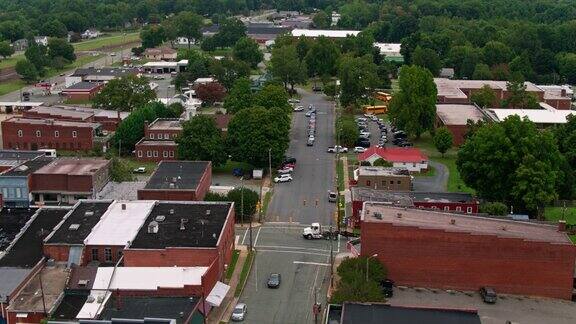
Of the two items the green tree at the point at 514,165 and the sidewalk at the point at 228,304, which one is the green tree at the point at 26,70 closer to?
the sidewalk at the point at 228,304

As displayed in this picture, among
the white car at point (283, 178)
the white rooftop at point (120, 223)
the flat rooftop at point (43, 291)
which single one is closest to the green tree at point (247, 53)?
the white car at point (283, 178)

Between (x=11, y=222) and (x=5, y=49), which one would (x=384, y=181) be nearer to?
(x=11, y=222)

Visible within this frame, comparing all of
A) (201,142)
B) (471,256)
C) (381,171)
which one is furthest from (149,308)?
(201,142)

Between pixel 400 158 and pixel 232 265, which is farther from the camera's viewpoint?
pixel 400 158

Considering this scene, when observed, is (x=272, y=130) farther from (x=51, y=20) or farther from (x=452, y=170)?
(x=51, y=20)

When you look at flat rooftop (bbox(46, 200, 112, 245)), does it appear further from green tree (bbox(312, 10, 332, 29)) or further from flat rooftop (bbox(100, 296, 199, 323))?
green tree (bbox(312, 10, 332, 29))
